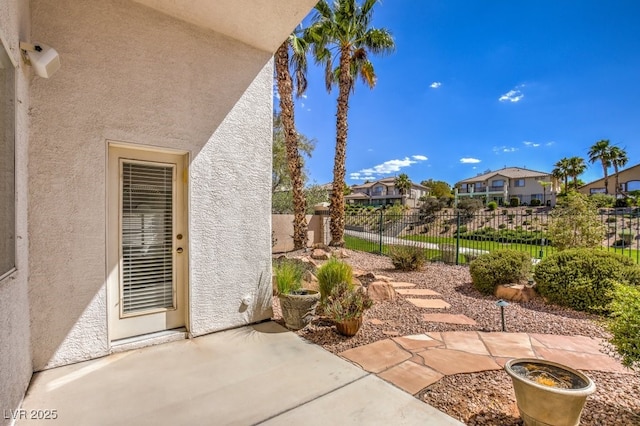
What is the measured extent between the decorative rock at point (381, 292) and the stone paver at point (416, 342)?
162 centimetres

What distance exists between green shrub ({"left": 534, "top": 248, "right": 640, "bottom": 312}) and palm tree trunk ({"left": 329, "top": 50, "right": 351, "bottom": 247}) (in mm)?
7702

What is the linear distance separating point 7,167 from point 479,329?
5828 millimetres

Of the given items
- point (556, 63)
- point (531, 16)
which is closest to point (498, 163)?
point (556, 63)

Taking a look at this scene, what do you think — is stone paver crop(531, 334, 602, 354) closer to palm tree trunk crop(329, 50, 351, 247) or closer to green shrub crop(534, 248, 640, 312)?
green shrub crop(534, 248, 640, 312)

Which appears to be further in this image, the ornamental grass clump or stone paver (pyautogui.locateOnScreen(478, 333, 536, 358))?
the ornamental grass clump

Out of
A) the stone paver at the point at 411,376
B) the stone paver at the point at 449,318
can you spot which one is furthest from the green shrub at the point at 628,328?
the stone paver at the point at 449,318

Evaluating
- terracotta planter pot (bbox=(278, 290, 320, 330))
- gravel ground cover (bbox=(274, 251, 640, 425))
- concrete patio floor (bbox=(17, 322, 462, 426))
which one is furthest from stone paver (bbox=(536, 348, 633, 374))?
terracotta planter pot (bbox=(278, 290, 320, 330))

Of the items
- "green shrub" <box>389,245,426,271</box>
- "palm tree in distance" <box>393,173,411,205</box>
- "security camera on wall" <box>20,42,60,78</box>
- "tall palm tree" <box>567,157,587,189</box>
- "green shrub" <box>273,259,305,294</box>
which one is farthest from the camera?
"palm tree in distance" <box>393,173,411,205</box>

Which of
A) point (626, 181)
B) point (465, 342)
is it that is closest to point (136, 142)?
point (465, 342)

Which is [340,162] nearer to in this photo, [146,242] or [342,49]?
[342,49]

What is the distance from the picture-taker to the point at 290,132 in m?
11.0

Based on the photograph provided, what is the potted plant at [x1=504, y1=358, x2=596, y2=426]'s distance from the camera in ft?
6.35

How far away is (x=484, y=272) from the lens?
6359 millimetres

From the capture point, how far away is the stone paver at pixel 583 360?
3203 mm
